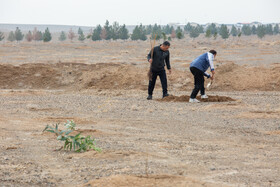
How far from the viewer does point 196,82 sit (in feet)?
41.4

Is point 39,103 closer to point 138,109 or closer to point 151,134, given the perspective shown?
point 138,109

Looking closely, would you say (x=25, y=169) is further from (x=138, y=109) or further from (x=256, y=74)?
(x=256, y=74)

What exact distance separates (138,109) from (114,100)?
2124 mm

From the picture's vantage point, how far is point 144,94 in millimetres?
15523

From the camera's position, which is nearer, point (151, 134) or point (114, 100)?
point (151, 134)

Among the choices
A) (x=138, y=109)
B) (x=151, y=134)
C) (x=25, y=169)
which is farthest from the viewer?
(x=138, y=109)

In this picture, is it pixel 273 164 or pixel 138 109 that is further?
pixel 138 109

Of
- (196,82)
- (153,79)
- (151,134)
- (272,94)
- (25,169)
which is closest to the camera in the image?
(25,169)

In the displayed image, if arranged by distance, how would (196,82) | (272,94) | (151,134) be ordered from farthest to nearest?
(272,94), (196,82), (151,134)

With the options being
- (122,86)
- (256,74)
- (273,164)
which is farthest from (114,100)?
(273,164)

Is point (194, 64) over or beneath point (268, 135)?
over

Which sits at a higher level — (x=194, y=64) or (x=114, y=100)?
(x=194, y=64)

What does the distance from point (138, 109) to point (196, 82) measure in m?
1.97

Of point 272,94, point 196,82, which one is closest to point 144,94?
point 196,82
